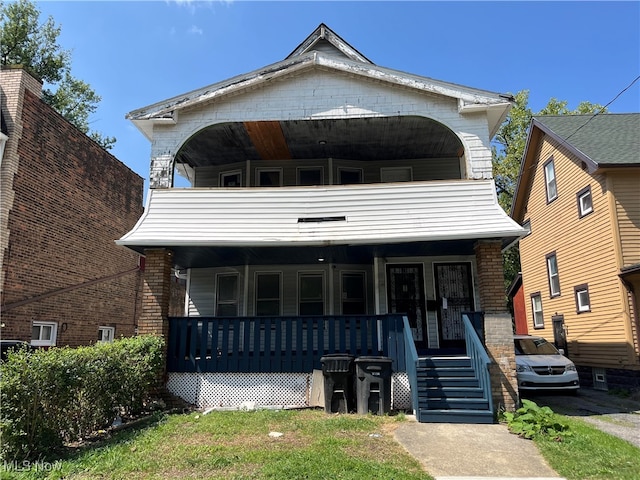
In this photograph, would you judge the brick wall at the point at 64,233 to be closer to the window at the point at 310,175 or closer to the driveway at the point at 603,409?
the window at the point at 310,175

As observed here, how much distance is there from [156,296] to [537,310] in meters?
15.7

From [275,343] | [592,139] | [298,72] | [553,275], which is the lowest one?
[275,343]

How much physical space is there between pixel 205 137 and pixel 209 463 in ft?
27.2

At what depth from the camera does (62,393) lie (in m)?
6.02

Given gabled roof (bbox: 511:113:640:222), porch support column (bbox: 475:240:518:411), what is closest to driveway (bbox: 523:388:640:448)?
porch support column (bbox: 475:240:518:411)

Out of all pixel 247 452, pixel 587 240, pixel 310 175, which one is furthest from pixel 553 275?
pixel 247 452

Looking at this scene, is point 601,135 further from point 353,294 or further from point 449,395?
point 449,395

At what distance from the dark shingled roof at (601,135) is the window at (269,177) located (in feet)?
29.5

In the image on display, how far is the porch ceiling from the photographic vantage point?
10.9 meters

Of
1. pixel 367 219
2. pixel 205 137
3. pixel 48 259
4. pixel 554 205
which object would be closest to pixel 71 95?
pixel 48 259

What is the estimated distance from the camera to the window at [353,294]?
1256 cm

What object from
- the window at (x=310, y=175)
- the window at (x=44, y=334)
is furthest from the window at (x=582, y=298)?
the window at (x=44, y=334)

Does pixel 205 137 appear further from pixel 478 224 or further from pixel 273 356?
pixel 478 224

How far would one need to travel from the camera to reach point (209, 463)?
545 centimetres
